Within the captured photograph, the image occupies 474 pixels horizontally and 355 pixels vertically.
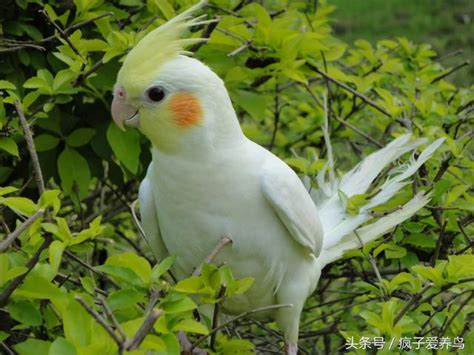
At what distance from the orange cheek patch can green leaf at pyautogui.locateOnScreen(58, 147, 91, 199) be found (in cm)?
55

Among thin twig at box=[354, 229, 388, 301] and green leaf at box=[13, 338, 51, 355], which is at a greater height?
green leaf at box=[13, 338, 51, 355]

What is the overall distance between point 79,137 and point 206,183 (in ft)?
1.92

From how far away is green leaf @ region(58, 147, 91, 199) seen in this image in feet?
7.24

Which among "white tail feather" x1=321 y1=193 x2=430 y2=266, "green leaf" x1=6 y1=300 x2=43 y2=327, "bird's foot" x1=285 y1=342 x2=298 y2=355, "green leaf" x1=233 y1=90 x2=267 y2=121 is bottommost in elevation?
"bird's foot" x1=285 y1=342 x2=298 y2=355

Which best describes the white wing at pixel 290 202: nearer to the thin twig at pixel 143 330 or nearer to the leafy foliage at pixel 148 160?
the leafy foliage at pixel 148 160

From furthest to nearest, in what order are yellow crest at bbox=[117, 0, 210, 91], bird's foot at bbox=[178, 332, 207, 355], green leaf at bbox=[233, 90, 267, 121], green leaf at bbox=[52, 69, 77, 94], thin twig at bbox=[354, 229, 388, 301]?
green leaf at bbox=[233, 90, 267, 121] → green leaf at bbox=[52, 69, 77, 94] → thin twig at bbox=[354, 229, 388, 301] → yellow crest at bbox=[117, 0, 210, 91] → bird's foot at bbox=[178, 332, 207, 355]

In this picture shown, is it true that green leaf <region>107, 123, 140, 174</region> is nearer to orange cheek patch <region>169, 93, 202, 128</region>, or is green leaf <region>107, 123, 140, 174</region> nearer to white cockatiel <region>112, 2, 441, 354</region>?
white cockatiel <region>112, 2, 441, 354</region>

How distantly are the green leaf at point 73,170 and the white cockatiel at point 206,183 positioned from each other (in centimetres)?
32

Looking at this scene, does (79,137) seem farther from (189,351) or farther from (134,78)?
(189,351)

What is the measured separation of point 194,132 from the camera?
1786 mm

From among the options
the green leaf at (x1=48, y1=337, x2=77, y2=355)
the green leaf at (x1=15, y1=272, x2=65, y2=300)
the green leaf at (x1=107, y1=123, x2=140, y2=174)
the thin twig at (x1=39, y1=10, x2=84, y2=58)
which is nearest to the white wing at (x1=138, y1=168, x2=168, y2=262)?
the green leaf at (x1=107, y1=123, x2=140, y2=174)

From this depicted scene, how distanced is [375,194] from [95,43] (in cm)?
85

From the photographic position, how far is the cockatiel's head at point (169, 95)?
1.76 metres

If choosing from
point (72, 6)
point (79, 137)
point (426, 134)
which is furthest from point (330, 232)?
point (72, 6)
